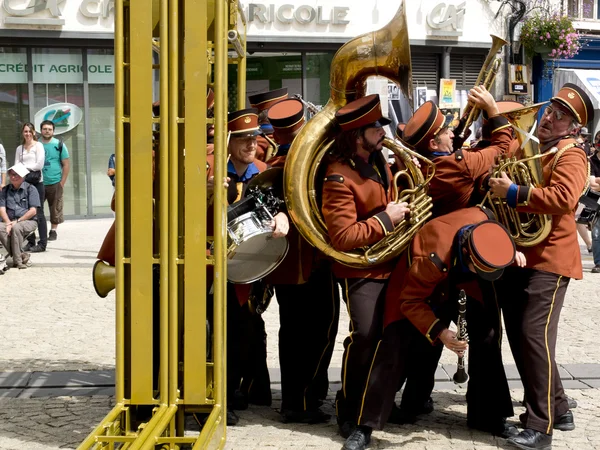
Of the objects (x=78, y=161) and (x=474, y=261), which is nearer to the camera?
(x=474, y=261)

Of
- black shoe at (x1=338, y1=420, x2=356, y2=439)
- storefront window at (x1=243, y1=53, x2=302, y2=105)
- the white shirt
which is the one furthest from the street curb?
storefront window at (x1=243, y1=53, x2=302, y2=105)

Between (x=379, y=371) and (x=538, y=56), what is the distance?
17054 millimetres

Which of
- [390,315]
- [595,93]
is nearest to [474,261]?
[390,315]

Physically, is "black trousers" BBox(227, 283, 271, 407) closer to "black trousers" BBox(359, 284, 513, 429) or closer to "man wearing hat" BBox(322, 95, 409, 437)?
"man wearing hat" BBox(322, 95, 409, 437)

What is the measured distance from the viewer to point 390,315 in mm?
4824

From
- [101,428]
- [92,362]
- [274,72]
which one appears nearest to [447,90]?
[274,72]

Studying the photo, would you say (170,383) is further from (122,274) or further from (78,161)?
(78,161)

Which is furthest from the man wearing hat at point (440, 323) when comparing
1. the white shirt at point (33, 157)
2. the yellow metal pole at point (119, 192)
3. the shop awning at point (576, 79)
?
the shop awning at point (576, 79)

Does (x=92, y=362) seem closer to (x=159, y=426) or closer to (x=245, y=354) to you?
(x=245, y=354)

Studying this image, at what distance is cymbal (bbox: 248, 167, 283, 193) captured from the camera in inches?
201

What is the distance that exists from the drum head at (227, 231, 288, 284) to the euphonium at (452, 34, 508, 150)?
1.09 meters

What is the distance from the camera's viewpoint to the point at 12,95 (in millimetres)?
17047

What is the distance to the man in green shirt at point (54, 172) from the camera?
1386cm

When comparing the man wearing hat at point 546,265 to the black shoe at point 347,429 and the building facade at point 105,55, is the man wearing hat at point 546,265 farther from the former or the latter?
the building facade at point 105,55
